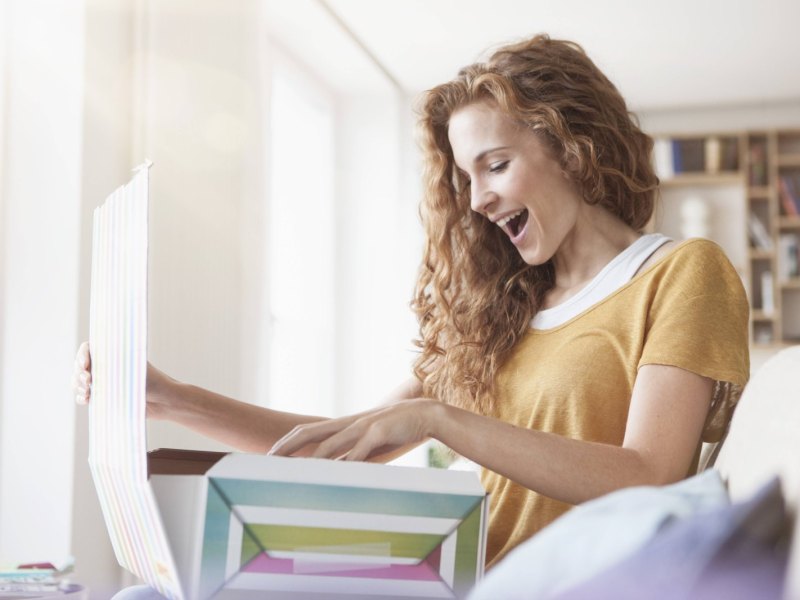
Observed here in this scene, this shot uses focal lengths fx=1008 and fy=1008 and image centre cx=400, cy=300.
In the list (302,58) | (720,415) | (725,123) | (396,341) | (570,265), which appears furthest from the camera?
(725,123)

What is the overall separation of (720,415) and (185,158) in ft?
6.48

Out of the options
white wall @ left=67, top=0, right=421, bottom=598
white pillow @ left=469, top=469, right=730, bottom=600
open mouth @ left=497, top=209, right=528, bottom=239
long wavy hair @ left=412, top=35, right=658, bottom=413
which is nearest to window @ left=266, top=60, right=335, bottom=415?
white wall @ left=67, top=0, right=421, bottom=598

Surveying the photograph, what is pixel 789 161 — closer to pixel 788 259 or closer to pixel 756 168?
pixel 756 168

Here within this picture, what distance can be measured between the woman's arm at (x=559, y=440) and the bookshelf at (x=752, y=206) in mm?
4455

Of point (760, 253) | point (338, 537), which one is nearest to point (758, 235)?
point (760, 253)

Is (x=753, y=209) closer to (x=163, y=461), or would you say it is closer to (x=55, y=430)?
(x=55, y=430)

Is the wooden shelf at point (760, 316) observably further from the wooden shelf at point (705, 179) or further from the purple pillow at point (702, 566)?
the purple pillow at point (702, 566)

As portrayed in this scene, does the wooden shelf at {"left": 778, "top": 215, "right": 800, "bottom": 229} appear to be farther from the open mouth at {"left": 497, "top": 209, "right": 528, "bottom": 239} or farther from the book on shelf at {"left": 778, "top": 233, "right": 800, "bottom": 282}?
the open mouth at {"left": 497, "top": 209, "right": 528, "bottom": 239}

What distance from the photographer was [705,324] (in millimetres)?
1233

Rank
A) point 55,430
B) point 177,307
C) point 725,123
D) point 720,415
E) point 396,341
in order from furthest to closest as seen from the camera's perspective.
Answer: point 725,123, point 396,341, point 177,307, point 55,430, point 720,415

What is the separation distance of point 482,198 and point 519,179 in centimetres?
7

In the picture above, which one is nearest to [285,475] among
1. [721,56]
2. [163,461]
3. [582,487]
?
[163,461]

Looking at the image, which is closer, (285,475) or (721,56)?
(285,475)

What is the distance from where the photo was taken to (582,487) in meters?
1.05
